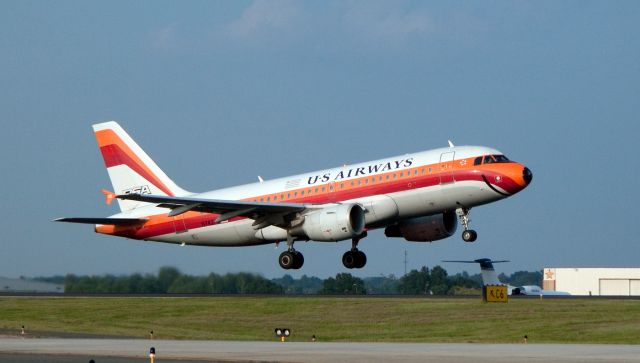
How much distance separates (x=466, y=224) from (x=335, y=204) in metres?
6.12

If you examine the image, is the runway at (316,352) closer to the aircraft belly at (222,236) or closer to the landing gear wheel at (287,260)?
the landing gear wheel at (287,260)

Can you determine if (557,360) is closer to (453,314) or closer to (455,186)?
(455,186)

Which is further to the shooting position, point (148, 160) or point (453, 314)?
point (148, 160)

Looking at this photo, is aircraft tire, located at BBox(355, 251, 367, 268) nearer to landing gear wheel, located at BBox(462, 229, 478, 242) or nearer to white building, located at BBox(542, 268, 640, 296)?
landing gear wheel, located at BBox(462, 229, 478, 242)

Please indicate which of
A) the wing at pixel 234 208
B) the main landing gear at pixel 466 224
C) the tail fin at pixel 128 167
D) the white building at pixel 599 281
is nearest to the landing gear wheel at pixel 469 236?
the main landing gear at pixel 466 224

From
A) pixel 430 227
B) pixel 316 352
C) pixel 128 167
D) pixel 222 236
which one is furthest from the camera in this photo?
pixel 128 167

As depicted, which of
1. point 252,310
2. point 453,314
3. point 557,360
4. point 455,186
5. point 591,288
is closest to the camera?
point 557,360

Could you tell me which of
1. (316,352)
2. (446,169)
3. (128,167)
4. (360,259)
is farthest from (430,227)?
(316,352)

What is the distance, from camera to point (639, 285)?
126 meters

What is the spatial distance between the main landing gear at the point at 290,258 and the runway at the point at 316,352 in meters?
18.1

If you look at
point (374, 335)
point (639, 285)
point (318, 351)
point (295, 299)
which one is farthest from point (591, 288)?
point (318, 351)

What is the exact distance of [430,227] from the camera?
5919 cm

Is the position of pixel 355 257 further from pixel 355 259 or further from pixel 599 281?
pixel 599 281

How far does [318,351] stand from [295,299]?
3050 centimetres
